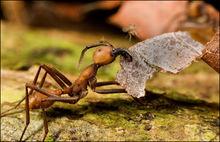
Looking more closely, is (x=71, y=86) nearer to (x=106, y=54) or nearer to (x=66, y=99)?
(x=66, y=99)

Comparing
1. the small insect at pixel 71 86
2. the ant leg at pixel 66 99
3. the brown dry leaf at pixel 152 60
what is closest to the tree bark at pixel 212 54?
the brown dry leaf at pixel 152 60

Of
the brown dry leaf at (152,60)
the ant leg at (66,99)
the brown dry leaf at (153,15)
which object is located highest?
the brown dry leaf at (153,15)

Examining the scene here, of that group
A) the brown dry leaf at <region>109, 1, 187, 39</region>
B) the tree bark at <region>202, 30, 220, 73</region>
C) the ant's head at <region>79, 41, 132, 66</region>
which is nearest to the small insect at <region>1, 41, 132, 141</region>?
the ant's head at <region>79, 41, 132, 66</region>

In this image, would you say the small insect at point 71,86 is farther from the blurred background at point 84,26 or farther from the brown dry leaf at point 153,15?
the brown dry leaf at point 153,15

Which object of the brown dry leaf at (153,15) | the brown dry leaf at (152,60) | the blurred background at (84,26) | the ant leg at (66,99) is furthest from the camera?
the brown dry leaf at (153,15)

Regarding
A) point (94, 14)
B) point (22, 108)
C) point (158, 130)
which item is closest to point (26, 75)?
point (22, 108)

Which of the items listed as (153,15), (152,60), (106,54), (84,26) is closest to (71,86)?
(106,54)
